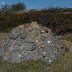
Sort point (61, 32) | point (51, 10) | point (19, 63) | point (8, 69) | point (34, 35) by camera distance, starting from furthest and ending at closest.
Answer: point (51, 10), point (61, 32), point (34, 35), point (19, 63), point (8, 69)

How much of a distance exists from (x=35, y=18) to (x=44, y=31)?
9547mm

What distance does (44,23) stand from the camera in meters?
22.2

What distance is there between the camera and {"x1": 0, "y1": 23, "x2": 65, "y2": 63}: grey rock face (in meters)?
13.4

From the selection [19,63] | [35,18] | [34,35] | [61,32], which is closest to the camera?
[19,63]

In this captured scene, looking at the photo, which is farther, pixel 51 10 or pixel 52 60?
pixel 51 10

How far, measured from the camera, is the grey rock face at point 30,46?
526 inches

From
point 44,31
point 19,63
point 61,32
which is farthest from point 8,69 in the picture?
point 61,32

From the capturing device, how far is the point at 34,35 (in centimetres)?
1414

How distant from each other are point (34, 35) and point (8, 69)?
8.49 feet

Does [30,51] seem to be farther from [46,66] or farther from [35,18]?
[35,18]

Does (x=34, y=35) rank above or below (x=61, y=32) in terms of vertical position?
above

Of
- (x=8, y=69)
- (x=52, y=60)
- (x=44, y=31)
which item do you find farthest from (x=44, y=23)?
(x=8, y=69)

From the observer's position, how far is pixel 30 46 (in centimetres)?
1359

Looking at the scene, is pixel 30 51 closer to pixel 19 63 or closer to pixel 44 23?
pixel 19 63
